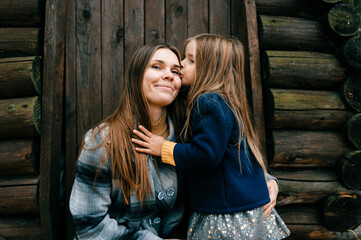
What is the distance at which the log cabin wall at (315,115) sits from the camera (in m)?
2.11

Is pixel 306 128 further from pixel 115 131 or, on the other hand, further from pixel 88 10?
pixel 88 10

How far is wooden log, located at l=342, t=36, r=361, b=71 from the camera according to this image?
209cm

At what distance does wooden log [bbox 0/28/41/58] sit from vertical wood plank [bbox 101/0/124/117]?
20.8 inches

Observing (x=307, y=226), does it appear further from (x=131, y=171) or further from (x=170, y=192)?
(x=131, y=171)

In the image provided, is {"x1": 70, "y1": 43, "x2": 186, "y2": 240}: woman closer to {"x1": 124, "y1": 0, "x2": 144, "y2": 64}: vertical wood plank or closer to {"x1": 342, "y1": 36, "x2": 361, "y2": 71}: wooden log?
{"x1": 124, "y1": 0, "x2": 144, "y2": 64}: vertical wood plank

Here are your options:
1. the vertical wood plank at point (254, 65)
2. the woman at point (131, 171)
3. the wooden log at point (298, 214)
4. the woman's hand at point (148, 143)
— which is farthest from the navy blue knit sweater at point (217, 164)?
the wooden log at point (298, 214)

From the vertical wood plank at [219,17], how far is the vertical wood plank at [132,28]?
644 mm

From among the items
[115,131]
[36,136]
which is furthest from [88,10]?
[115,131]

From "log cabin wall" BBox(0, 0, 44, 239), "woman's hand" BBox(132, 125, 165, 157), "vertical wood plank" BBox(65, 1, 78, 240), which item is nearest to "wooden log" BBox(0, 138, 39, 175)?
"log cabin wall" BBox(0, 0, 44, 239)

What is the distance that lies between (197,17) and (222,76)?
93cm

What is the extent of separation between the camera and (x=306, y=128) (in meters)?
2.18

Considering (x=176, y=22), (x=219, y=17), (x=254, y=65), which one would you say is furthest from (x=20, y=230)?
(x=219, y=17)

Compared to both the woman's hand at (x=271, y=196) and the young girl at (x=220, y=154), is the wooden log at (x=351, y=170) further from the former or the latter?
the young girl at (x=220, y=154)

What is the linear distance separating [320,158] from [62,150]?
2217mm
